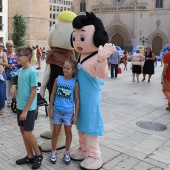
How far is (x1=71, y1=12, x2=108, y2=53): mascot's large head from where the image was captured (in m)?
3.40

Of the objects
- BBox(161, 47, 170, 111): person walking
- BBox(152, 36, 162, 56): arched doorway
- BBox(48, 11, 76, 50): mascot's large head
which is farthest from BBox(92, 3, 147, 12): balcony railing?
BBox(48, 11, 76, 50): mascot's large head

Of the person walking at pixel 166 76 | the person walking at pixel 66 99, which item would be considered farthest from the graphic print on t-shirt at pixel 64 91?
the person walking at pixel 166 76

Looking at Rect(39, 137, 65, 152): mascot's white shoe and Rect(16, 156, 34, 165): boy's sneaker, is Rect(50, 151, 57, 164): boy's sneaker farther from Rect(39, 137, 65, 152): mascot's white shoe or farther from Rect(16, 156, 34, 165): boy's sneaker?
Rect(39, 137, 65, 152): mascot's white shoe

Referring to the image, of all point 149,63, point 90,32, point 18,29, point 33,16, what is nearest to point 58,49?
point 90,32

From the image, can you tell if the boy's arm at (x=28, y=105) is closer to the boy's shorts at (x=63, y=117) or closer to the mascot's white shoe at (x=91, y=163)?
the boy's shorts at (x=63, y=117)

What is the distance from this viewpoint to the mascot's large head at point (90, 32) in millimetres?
3400

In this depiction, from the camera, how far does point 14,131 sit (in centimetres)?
486

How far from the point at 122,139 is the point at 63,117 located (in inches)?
64.0

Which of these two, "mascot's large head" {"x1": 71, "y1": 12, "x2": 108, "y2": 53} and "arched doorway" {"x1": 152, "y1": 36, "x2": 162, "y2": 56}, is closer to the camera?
"mascot's large head" {"x1": 71, "y1": 12, "x2": 108, "y2": 53}

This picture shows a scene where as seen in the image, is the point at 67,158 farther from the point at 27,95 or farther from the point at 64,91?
the point at 27,95

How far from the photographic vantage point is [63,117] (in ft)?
11.4

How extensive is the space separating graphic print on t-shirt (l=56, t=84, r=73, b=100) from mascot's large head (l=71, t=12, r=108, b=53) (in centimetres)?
59

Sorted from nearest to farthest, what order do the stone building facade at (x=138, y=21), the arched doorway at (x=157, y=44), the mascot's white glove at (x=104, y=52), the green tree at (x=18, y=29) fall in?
the mascot's white glove at (x=104, y=52), the green tree at (x=18, y=29), the stone building facade at (x=138, y=21), the arched doorway at (x=157, y=44)

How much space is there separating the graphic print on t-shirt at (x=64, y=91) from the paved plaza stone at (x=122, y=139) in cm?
98
